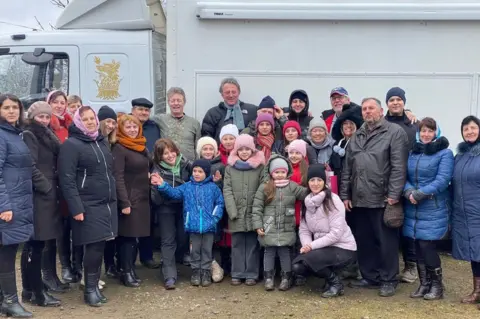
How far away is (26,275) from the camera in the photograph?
16.5 ft

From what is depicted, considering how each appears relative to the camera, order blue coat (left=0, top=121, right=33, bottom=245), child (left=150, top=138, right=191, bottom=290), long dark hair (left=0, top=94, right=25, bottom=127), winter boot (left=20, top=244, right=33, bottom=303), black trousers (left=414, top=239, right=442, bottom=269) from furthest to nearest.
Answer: child (left=150, top=138, right=191, bottom=290) → black trousers (left=414, top=239, right=442, bottom=269) → winter boot (left=20, top=244, right=33, bottom=303) → long dark hair (left=0, top=94, right=25, bottom=127) → blue coat (left=0, top=121, right=33, bottom=245)

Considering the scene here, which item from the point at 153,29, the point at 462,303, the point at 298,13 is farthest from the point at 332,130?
the point at 153,29

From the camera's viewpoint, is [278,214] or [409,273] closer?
[278,214]

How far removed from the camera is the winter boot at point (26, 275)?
16.3 ft

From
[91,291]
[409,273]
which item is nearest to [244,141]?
[91,291]

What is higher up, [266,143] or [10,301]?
[266,143]

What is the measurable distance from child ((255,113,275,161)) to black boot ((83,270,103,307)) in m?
2.02

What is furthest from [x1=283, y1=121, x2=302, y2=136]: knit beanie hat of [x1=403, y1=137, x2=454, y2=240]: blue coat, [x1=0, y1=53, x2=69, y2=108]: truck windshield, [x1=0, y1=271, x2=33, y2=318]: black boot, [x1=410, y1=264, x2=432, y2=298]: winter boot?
[x1=0, y1=53, x2=69, y2=108]: truck windshield

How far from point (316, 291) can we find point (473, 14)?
11.6ft

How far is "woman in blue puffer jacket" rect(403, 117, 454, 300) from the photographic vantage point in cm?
511

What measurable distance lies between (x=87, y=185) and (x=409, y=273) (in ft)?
11.0

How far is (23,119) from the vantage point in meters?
4.79

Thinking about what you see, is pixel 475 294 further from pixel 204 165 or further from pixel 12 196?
pixel 12 196

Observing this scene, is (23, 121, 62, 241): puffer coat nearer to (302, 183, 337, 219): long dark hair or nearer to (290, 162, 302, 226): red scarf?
(290, 162, 302, 226): red scarf
